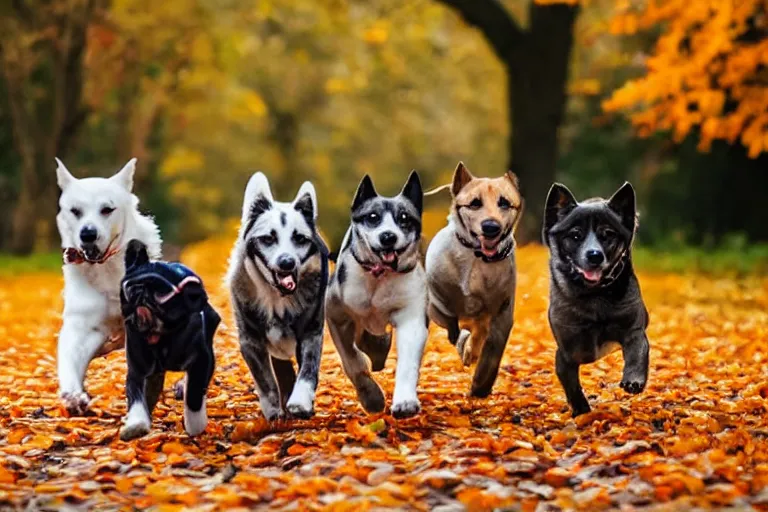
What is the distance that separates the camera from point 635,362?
7188mm

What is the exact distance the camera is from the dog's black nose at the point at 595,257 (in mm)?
7055

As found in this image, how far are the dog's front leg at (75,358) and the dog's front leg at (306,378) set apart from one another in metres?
1.31

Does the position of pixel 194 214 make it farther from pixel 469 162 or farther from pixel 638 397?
pixel 638 397

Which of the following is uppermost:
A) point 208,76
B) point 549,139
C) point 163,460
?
point 208,76

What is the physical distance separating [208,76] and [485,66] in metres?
8.88

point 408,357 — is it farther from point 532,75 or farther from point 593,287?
point 532,75

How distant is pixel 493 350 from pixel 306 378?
1.50 meters

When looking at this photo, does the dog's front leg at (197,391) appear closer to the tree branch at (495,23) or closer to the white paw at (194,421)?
the white paw at (194,421)

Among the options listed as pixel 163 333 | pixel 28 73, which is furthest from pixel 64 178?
pixel 28 73

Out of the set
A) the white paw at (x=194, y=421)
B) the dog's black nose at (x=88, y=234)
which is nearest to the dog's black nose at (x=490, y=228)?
the white paw at (x=194, y=421)

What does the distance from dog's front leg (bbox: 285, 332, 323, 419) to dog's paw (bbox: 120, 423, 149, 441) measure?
79cm

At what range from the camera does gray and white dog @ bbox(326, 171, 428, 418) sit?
7.18 metres

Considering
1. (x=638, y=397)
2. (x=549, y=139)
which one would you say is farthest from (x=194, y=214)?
(x=638, y=397)

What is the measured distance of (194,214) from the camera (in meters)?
45.4
